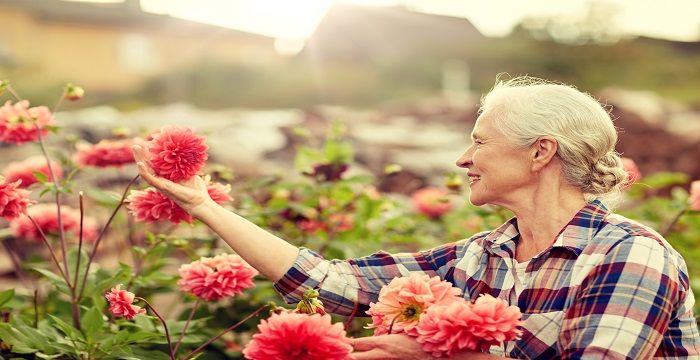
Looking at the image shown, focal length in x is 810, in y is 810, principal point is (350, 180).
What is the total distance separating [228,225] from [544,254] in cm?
67

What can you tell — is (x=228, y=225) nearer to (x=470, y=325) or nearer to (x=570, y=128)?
(x=470, y=325)

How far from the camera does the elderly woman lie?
150 cm

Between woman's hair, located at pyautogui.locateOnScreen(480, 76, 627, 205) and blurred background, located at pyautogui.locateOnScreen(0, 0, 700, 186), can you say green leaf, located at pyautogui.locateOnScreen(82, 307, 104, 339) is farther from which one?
blurred background, located at pyautogui.locateOnScreen(0, 0, 700, 186)

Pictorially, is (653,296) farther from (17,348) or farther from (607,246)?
(17,348)

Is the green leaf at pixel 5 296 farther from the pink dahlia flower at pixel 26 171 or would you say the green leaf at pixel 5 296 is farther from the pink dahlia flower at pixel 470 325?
the pink dahlia flower at pixel 470 325

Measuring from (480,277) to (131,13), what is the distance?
17.0m

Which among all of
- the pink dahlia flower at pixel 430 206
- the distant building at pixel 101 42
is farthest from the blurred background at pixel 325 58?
the pink dahlia flower at pixel 430 206

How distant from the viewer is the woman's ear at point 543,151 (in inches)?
68.7

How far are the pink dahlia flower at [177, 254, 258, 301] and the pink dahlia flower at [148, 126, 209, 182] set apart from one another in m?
0.22

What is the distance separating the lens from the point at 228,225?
5.63 ft

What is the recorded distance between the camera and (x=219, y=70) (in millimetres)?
16469

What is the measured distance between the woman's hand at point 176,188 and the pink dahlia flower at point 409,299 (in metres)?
0.46

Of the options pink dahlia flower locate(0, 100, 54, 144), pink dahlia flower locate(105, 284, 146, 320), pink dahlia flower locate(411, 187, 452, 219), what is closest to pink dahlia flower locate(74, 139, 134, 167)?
pink dahlia flower locate(0, 100, 54, 144)

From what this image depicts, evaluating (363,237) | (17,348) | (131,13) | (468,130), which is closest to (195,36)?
(131,13)
